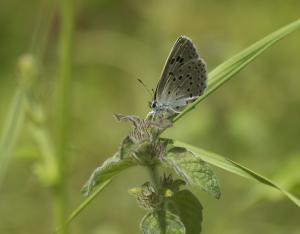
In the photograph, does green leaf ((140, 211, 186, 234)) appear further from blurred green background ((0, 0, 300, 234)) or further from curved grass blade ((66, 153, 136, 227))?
blurred green background ((0, 0, 300, 234))

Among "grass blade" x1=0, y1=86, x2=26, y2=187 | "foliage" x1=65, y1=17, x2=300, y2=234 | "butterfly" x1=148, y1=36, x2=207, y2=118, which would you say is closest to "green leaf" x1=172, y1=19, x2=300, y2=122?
"butterfly" x1=148, y1=36, x2=207, y2=118

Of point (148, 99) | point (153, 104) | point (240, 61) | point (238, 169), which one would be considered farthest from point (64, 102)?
point (148, 99)

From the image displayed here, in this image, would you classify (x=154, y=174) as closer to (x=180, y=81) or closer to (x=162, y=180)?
(x=162, y=180)

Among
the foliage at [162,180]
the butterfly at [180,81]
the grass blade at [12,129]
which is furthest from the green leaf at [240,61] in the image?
the grass blade at [12,129]

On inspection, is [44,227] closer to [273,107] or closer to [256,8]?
[273,107]

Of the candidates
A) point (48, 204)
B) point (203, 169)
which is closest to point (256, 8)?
point (48, 204)

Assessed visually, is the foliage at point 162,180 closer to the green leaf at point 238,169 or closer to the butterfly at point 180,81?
the green leaf at point 238,169
